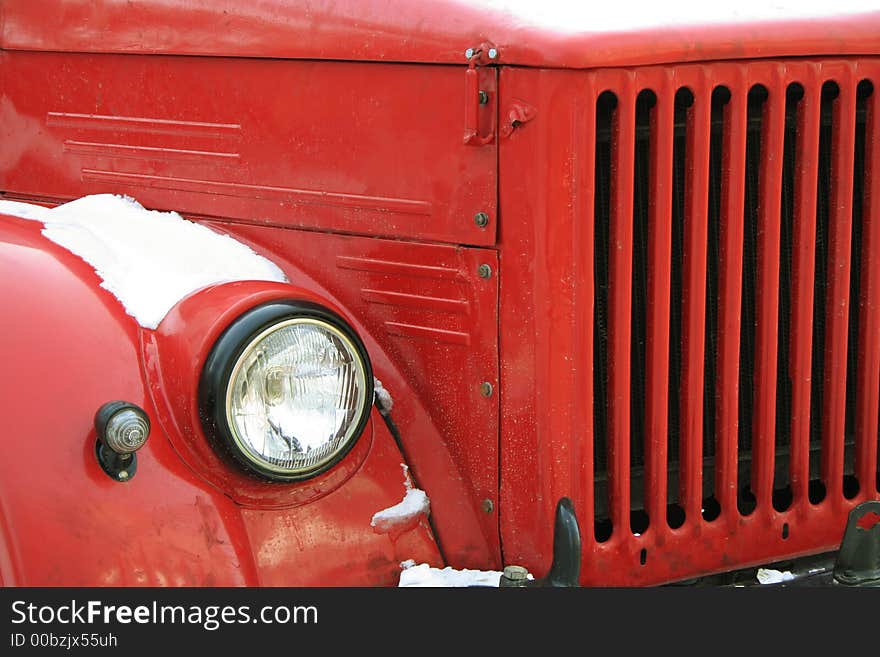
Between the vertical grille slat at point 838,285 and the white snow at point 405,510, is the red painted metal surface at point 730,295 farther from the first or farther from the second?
the white snow at point 405,510

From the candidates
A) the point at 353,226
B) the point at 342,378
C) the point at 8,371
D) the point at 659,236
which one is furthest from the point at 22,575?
the point at 659,236

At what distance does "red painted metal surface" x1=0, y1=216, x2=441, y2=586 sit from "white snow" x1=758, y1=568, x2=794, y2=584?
0.60 metres

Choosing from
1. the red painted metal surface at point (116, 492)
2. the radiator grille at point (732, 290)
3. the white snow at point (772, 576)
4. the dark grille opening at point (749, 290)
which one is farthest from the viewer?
the white snow at point (772, 576)

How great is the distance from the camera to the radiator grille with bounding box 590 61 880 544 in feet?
6.61

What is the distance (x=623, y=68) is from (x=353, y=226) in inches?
23.2

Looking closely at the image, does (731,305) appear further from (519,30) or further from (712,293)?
(519,30)

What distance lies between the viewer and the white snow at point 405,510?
2.09 meters

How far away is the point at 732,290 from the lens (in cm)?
211

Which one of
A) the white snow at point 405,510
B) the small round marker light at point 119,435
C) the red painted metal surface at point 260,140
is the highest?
the red painted metal surface at point 260,140

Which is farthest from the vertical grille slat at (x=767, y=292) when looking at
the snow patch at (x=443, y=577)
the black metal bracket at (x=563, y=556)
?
the snow patch at (x=443, y=577)

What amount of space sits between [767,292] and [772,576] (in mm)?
519

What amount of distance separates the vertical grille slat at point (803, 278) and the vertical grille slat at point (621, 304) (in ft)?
1.16

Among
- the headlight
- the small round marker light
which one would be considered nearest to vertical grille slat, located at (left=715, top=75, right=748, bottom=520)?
the headlight

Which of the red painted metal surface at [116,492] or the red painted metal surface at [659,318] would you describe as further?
the red painted metal surface at [659,318]
